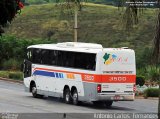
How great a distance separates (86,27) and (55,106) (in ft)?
168

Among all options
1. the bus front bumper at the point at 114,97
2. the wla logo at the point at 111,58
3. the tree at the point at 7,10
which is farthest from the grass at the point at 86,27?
the tree at the point at 7,10

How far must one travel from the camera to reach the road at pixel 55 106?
2505cm

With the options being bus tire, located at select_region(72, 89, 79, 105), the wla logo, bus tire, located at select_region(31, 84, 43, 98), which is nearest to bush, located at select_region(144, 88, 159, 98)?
bus tire, located at select_region(31, 84, 43, 98)

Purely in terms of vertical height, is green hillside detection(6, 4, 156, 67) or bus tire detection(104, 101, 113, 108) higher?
bus tire detection(104, 101, 113, 108)

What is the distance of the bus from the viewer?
2725cm

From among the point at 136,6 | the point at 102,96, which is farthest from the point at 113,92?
the point at 136,6

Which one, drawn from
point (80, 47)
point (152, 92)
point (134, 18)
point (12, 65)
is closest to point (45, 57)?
point (80, 47)

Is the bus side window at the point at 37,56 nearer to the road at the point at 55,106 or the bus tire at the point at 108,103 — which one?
the road at the point at 55,106

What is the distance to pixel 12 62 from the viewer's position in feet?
191

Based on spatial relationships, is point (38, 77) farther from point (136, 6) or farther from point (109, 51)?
point (136, 6)

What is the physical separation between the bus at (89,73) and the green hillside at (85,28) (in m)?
35.7

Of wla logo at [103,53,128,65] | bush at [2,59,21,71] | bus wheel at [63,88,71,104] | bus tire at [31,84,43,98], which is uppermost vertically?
wla logo at [103,53,128,65]

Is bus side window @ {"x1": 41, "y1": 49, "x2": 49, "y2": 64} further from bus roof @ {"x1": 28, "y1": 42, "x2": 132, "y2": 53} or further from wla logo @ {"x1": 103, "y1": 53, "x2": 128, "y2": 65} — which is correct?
wla logo @ {"x1": 103, "y1": 53, "x2": 128, "y2": 65}

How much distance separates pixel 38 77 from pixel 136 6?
23812 millimetres
